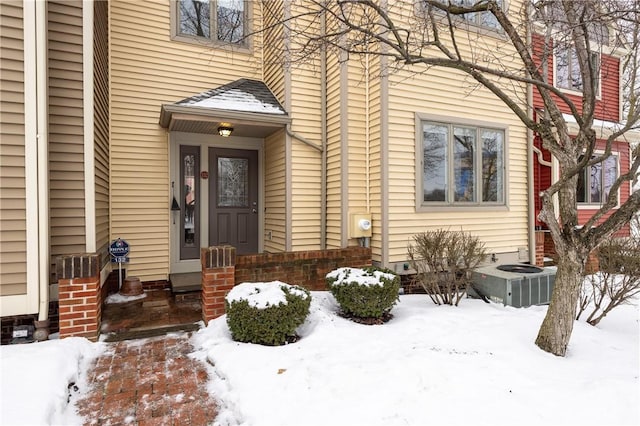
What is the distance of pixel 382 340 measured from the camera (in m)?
3.64

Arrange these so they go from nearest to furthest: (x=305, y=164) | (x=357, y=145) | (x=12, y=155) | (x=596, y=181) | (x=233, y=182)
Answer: (x=12, y=155) → (x=357, y=145) → (x=305, y=164) → (x=233, y=182) → (x=596, y=181)

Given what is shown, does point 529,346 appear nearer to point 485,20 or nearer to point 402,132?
point 402,132

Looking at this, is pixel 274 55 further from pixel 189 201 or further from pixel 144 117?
pixel 189 201

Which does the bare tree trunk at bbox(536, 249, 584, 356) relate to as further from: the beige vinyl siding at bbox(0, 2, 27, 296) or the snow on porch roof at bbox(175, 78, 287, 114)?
the beige vinyl siding at bbox(0, 2, 27, 296)

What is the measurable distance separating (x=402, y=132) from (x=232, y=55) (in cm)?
352

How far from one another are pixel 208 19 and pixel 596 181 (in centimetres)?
1061

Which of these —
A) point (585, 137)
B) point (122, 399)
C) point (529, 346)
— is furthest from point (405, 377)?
point (585, 137)

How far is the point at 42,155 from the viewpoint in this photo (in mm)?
3559

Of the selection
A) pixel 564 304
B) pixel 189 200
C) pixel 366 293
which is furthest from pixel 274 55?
pixel 564 304

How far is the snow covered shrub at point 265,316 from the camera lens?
3.56 metres

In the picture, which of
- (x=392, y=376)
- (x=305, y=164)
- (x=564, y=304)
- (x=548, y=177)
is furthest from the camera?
(x=548, y=177)

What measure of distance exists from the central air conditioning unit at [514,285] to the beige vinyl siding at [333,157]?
214cm

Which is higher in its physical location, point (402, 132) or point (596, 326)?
point (402, 132)

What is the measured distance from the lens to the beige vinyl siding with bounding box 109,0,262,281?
5.81 m
